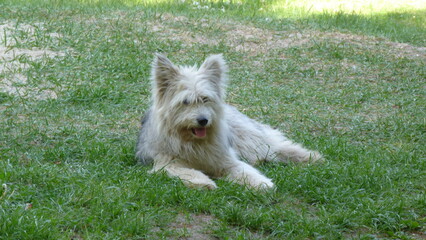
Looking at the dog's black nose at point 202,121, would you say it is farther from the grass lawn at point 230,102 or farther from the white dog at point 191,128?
the grass lawn at point 230,102

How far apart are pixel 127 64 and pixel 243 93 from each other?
1.97 m

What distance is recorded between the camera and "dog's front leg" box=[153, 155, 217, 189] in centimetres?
587

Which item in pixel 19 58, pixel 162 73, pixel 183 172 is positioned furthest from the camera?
pixel 19 58

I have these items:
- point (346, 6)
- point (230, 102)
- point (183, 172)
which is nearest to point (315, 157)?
point (183, 172)

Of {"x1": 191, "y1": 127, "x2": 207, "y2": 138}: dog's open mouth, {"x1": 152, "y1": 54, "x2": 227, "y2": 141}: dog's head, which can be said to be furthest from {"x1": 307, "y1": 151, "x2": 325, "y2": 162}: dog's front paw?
{"x1": 191, "y1": 127, "x2": 207, "y2": 138}: dog's open mouth

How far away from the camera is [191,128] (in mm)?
6305

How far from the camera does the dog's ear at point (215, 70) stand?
21.3ft

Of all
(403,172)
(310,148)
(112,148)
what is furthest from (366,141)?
(112,148)

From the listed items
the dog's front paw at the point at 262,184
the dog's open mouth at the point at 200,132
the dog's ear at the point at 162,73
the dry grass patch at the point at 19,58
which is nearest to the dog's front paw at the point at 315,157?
the dog's front paw at the point at 262,184

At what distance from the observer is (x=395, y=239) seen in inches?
197

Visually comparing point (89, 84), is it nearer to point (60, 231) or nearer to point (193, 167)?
point (193, 167)

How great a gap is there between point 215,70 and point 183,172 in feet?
3.67

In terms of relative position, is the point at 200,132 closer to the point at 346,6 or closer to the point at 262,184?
the point at 262,184

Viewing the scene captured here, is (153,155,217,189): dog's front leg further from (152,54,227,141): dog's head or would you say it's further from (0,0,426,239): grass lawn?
(152,54,227,141): dog's head
